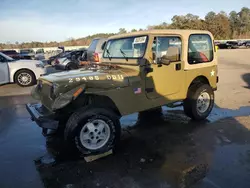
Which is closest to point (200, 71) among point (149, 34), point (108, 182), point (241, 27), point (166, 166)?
point (149, 34)

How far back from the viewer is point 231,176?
11.2 feet

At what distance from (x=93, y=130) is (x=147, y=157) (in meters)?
0.97

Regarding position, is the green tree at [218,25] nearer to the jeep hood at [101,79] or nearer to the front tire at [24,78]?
the front tire at [24,78]

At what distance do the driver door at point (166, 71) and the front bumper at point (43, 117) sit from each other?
5.73 feet

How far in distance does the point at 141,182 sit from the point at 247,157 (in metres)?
1.83

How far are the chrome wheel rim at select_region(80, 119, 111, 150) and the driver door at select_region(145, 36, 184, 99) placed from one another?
1072 mm

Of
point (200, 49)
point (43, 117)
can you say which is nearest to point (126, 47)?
point (200, 49)

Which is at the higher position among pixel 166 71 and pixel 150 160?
pixel 166 71

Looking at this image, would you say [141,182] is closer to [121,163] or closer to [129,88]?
[121,163]

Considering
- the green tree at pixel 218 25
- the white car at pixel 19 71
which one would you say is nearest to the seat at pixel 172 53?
the white car at pixel 19 71

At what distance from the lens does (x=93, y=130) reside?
406 cm

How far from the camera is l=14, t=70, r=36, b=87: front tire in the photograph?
11.0 metres

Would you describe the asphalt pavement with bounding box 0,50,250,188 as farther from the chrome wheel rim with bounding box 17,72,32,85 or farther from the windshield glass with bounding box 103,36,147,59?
the chrome wheel rim with bounding box 17,72,32,85

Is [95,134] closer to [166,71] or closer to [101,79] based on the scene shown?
[101,79]
